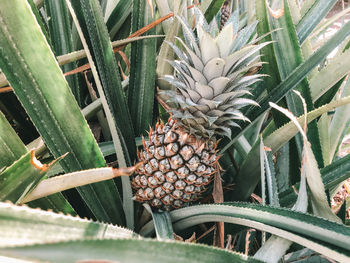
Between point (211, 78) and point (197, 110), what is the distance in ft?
0.30

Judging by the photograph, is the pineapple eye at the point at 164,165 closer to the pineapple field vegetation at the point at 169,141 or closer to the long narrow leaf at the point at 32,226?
the pineapple field vegetation at the point at 169,141

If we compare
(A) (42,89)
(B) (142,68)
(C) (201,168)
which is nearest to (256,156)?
(C) (201,168)

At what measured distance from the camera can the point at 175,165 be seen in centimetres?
77

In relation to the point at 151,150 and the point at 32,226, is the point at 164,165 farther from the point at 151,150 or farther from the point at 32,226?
the point at 32,226

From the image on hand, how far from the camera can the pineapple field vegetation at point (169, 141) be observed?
1.69 ft

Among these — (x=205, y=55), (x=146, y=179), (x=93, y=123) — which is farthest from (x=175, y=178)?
(x=93, y=123)

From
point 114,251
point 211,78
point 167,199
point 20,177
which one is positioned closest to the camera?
point 114,251

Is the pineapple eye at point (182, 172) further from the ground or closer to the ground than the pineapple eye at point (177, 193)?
further from the ground

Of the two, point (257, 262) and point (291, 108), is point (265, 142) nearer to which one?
point (291, 108)

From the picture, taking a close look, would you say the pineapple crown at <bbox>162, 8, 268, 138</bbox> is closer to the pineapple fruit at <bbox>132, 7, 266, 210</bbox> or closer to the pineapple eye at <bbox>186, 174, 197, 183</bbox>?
the pineapple fruit at <bbox>132, 7, 266, 210</bbox>

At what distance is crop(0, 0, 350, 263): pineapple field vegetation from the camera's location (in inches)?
20.3

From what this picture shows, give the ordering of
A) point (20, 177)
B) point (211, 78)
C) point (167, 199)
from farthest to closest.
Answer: point (167, 199) < point (211, 78) < point (20, 177)

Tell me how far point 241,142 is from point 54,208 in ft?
2.02

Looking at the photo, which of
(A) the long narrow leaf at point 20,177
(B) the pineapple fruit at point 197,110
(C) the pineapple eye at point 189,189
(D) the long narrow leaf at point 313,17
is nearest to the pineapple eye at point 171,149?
(B) the pineapple fruit at point 197,110
